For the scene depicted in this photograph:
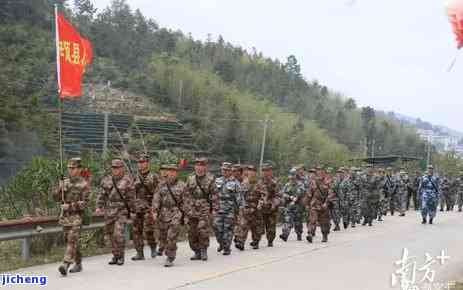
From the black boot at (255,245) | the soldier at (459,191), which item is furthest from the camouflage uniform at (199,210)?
the soldier at (459,191)

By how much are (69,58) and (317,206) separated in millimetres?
6723

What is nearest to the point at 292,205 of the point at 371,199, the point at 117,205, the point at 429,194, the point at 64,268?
the point at 117,205

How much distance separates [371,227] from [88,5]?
1982 inches

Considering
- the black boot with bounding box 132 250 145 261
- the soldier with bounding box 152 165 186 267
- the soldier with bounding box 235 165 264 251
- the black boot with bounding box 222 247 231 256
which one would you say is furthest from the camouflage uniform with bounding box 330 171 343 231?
the black boot with bounding box 132 250 145 261

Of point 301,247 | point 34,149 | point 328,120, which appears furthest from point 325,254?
point 328,120

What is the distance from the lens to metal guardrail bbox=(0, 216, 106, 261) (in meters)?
9.73

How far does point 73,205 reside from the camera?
9492 mm

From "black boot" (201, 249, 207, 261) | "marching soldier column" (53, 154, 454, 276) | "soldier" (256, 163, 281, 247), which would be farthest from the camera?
"soldier" (256, 163, 281, 247)

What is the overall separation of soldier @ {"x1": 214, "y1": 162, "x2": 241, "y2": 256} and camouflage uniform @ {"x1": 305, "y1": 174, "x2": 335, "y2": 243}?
9.84 feet

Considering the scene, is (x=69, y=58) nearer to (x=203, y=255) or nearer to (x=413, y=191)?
(x=203, y=255)

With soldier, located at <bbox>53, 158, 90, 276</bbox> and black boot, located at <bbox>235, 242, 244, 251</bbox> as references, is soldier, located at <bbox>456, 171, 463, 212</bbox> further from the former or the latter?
soldier, located at <bbox>53, 158, 90, 276</bbox>

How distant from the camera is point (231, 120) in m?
53.8

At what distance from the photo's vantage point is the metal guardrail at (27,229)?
9727 mm

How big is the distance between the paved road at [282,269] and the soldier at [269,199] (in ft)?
1.30
